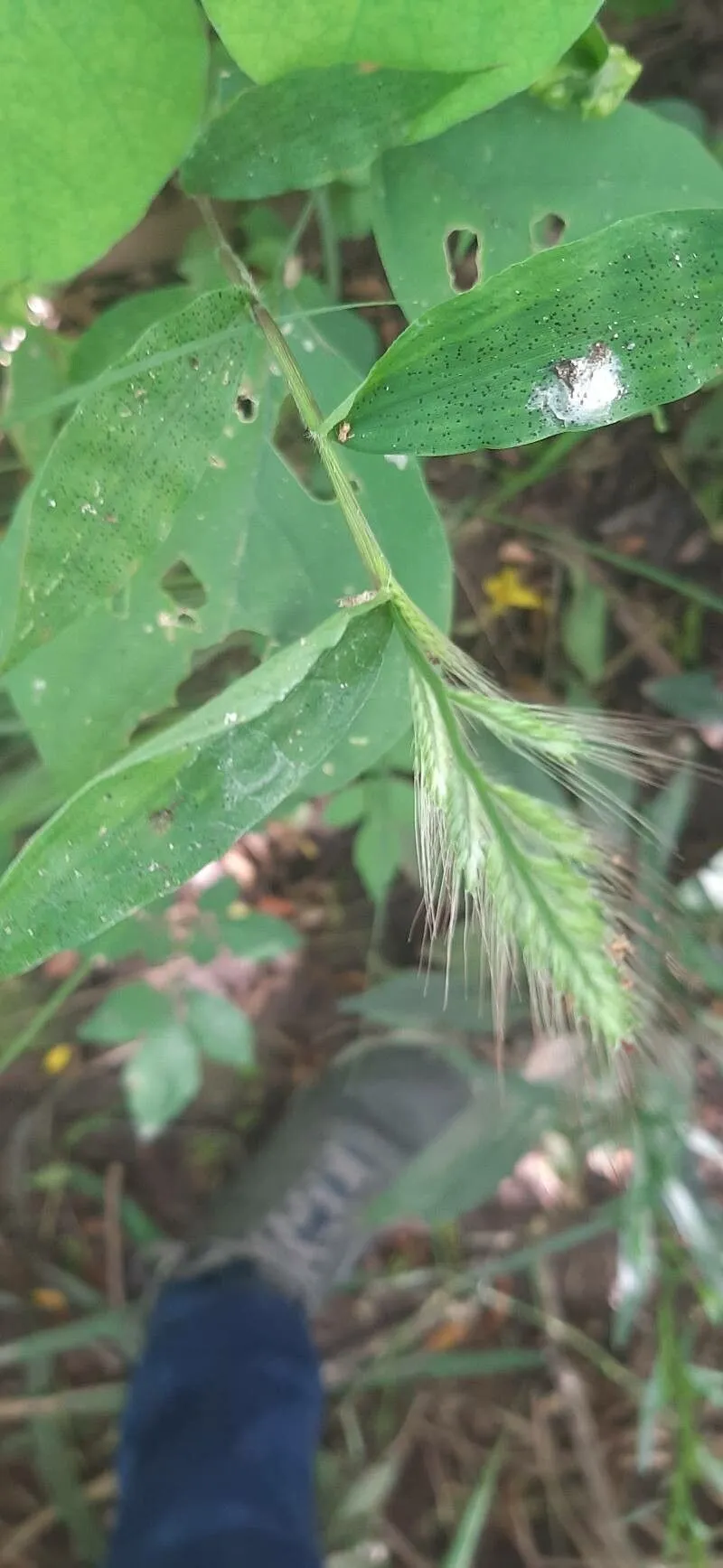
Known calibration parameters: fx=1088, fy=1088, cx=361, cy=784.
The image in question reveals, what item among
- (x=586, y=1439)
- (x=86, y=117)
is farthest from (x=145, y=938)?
(x=586, y=1439)

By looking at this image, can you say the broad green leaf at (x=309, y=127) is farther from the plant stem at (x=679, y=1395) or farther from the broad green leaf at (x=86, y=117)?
the plant stem at (x=679, y=1395)

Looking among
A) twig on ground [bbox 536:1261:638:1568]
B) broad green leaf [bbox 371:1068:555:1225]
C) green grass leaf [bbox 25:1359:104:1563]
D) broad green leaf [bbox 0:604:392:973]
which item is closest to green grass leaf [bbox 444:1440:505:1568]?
twig on ground [bbox 536:1261:638:1568]

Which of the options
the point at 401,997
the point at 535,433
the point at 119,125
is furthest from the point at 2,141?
the point at 401,997

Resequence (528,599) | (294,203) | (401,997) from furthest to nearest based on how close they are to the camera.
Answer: (528,599) → (401,997) → (294,203)

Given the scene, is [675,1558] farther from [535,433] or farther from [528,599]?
[535,433]

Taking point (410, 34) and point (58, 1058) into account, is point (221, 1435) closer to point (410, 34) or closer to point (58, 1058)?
point (58, 1058)

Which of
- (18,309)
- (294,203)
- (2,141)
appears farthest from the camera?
(294,203)

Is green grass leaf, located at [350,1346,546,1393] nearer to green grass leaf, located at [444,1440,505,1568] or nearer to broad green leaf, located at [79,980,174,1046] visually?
green grass leaf, located at [444,1440,505,1568]
